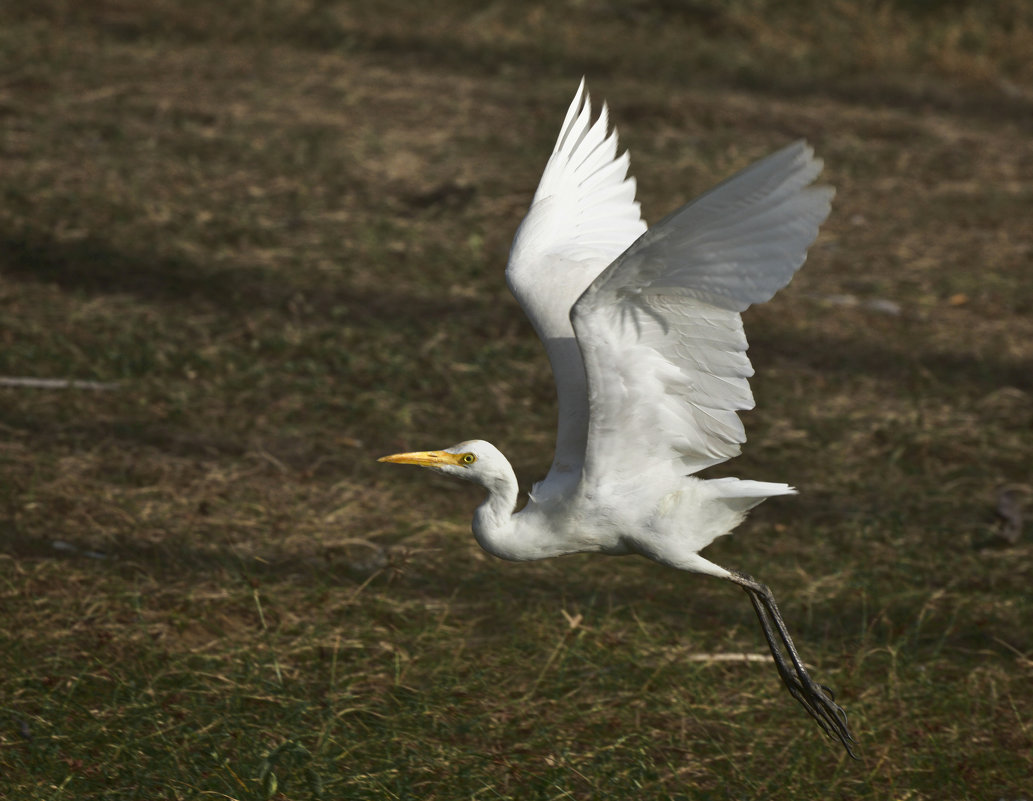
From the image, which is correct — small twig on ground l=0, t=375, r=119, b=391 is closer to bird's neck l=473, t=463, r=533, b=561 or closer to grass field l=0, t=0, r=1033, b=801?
grass field l=0, t=0, r=1033, b=801

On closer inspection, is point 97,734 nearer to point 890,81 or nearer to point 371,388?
point 371,388

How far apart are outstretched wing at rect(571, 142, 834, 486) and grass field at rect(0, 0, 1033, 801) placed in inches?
32.7

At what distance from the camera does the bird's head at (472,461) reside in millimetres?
3387

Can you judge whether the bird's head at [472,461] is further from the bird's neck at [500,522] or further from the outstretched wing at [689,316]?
the outstretched wing at [689,316]

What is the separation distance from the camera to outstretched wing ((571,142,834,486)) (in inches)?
107

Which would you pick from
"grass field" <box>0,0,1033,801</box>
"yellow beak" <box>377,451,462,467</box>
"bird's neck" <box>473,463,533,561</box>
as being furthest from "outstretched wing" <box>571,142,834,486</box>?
"grass field" <box>0,0,1033,801</box>

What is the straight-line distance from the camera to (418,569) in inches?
173

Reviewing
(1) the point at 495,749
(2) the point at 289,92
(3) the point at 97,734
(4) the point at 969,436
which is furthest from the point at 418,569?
(2) the point at 289,92

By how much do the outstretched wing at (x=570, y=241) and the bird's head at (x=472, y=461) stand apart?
0.58ft

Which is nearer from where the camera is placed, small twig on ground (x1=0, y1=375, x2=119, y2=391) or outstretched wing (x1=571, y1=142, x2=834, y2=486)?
outstretched wing (x1=571, y1=142, x2=834, y2=486)

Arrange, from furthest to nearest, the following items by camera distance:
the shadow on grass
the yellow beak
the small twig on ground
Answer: the shadow on grass → the small twig on ground → the yellow beak

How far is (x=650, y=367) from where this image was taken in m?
3.11

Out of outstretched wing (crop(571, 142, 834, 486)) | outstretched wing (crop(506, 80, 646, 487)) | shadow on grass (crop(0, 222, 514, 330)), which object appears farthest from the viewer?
shadow on grass (crop(0, 222, 514, 330))

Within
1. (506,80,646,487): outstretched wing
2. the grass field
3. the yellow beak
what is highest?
(506,80,646,487): outstretched wing
